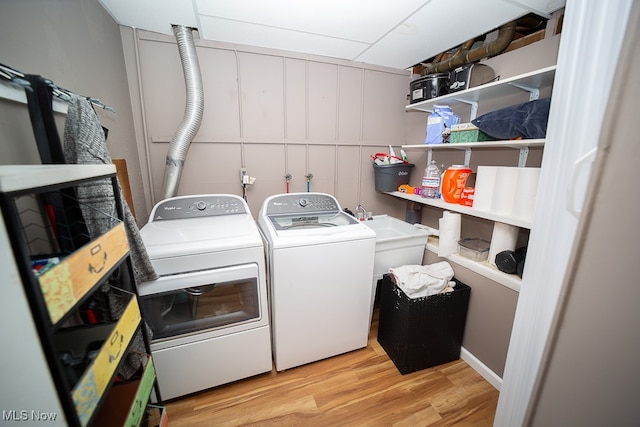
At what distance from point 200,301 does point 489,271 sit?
1741 millimetres

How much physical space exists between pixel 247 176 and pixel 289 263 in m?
1.03

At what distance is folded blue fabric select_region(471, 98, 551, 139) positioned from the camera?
121 cm

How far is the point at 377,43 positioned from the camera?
6.11 ft

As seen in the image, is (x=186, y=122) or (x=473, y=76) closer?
(x=473, y=76)

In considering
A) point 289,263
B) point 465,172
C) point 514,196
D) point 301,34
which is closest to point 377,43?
point 301,34

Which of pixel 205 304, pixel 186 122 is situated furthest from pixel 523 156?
pixel 186 122

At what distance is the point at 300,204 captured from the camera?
6.25 ft

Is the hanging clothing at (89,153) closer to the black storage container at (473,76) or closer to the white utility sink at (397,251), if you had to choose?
the white utility sink at (397,251)

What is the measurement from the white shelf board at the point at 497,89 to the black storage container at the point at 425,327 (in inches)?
49.7

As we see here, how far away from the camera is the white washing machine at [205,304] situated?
1209 mm

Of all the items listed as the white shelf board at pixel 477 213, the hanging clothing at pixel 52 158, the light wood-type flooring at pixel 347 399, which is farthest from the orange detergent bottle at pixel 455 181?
the hanging clothing at pixel 52 158

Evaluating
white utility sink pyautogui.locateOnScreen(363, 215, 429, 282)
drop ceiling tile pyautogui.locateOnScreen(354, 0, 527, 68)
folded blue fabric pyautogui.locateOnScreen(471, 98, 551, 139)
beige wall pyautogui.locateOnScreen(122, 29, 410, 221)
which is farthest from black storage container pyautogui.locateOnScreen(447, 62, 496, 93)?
white utility sink pyautogui.locateOnScreen(363, 215, 429, 282)

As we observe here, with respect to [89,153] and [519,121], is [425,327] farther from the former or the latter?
[89,153]

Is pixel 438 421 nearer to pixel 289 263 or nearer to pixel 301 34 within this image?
pixel 289 263
